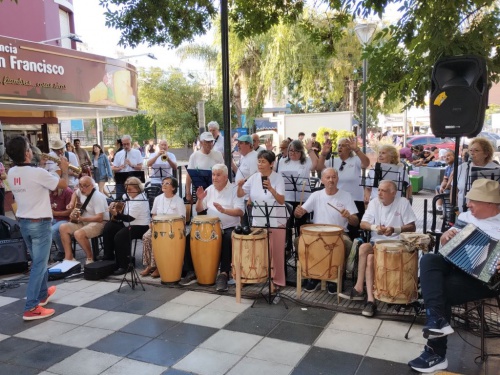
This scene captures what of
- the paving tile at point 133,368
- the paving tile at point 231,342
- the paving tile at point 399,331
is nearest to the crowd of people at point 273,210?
the paving tile at point 399,331

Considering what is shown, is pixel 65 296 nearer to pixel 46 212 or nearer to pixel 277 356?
pixel 46 212

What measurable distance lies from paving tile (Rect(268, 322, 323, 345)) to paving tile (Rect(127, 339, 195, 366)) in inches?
31.4

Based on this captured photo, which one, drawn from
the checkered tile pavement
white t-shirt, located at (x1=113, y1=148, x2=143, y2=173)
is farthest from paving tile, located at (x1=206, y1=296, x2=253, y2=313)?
white t-shirt, located at (x1=113, y1=148, x2=143, y2=173)

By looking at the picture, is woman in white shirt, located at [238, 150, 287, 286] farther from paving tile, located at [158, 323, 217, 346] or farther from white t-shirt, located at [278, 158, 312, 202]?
paving tile, located at [158, 323, 217, 346]

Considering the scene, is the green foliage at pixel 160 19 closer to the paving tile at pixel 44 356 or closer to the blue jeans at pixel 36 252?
the blue jeans at pixel 36 252

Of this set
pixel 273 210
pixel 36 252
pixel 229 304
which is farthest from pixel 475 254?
pixel 36 252

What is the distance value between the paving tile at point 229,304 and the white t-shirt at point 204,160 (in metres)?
2.54

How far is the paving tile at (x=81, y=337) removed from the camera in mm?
Answer: 4071

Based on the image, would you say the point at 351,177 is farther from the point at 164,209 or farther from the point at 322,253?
the point at 164,209

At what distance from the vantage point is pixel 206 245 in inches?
209

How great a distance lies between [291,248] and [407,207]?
6.86 ft

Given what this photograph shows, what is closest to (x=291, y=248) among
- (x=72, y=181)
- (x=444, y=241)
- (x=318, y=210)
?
(x=318, y=210)

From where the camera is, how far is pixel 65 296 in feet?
17.4

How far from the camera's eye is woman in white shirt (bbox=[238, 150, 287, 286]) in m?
5.18
